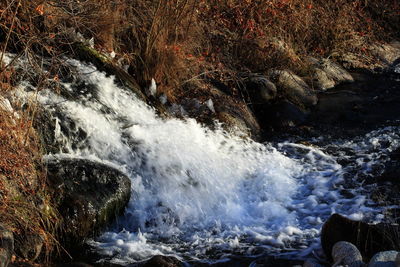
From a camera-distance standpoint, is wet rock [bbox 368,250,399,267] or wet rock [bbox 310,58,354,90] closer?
wet rock [bbox 368,250,399,267]

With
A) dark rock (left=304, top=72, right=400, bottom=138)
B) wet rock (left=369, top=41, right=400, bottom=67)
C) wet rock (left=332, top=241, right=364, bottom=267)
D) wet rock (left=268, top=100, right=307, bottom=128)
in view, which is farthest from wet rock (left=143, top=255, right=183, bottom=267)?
wet rock (left=369, top=41, right=400, bottom=67)

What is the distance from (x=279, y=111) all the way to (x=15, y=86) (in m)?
4.31

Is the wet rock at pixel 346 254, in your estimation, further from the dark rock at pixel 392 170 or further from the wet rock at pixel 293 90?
the wet rock at pixel 293 90

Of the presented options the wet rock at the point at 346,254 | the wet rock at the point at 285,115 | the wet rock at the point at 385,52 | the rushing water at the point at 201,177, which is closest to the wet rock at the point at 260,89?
the wet rock at the point at 285,115

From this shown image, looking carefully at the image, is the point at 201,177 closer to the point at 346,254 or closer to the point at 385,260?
the point at 346,254

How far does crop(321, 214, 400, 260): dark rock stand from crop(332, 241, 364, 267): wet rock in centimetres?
19

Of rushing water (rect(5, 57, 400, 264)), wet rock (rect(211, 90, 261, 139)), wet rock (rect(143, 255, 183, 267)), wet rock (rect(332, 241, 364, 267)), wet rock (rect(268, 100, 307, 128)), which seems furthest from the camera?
wet rock (rect(268, 100, 307, 128))

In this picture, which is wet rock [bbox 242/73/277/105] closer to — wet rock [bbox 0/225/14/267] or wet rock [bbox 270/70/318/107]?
wet rock [bbox 270/70/318/107]

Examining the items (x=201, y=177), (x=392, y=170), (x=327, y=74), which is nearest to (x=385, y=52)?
(x=327, y=74)

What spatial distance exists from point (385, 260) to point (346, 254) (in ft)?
1.22

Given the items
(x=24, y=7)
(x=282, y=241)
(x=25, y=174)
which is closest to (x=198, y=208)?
(x=282, y=241)

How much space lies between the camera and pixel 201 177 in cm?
644

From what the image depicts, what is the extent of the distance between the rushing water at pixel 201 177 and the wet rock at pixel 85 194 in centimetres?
19

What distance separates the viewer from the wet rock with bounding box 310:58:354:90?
10125mm
